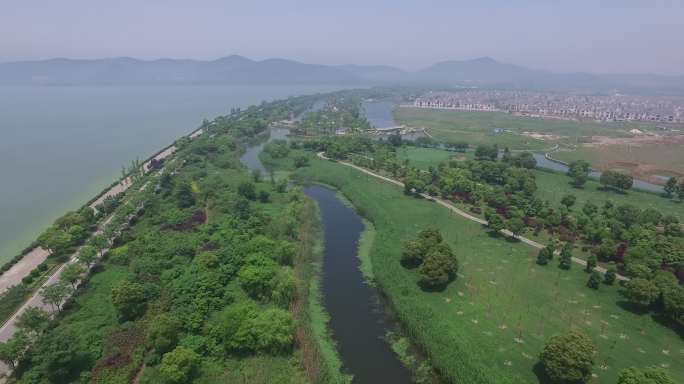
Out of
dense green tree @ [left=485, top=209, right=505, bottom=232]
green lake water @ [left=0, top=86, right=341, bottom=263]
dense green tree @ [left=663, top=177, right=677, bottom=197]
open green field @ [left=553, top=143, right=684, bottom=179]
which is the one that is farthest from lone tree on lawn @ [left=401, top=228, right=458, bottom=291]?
open green field @ [left=553, top=143, right=684, bottom=179]

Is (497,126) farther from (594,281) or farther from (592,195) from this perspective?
(594,281)

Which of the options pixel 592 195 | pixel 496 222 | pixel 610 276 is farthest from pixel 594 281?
pixel 592 195

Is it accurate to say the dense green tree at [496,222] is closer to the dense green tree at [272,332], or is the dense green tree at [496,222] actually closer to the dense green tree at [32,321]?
the dense green tree at [272,332]

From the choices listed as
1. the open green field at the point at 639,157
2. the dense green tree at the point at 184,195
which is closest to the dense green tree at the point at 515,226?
the dense green tree at the point at 184,195

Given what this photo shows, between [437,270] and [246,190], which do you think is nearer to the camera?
[437,270]

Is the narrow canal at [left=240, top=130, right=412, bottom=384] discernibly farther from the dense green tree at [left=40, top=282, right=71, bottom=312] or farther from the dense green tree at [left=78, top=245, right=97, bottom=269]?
the dense green tree at [left=78, top=245, right=97, bottom=269]

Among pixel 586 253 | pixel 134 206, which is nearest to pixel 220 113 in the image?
pixel 134 206
